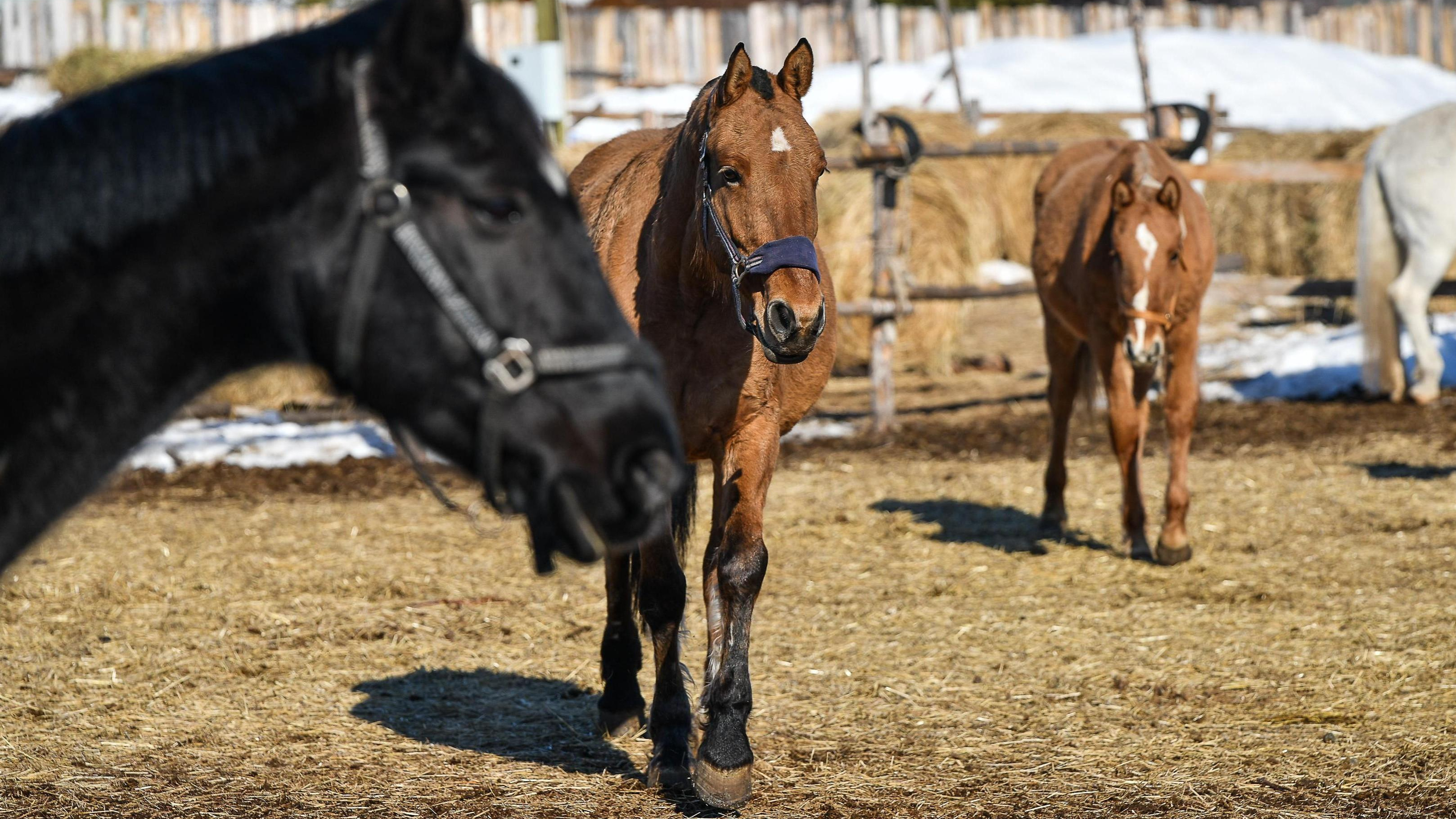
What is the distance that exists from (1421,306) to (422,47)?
9504mm

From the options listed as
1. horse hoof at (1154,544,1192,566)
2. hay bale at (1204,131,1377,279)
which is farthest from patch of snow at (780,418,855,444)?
hay bale at (1204,131,1377,279)

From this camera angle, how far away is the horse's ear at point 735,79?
10.0 feet

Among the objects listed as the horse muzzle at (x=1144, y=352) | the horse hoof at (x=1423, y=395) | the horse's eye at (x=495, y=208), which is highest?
the horse's eye at (x=495, y=208)

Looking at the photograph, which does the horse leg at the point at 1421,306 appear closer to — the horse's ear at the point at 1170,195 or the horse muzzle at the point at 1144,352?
the horse's ear at the point at 1170,195

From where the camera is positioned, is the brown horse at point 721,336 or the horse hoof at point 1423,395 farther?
the horse hoof at point 1423,395

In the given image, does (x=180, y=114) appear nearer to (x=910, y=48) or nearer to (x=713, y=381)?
(x=713, y=381)

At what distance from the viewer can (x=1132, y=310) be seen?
5332 mm

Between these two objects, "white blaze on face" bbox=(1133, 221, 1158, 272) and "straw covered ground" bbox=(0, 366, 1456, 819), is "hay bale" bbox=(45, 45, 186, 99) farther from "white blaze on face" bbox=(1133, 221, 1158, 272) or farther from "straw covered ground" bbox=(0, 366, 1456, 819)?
"white blaze on face" bbox=(1133, 221, 1158, 272)

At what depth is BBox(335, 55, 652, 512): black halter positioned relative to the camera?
56.4 inches

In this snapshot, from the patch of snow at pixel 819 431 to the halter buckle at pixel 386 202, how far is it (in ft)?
24.7

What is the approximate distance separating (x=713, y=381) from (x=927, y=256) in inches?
322

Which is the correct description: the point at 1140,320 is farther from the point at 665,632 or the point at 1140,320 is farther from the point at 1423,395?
the point at 1423,395

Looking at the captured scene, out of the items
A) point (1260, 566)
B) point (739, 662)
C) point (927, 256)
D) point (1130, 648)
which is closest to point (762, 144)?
point (739, 662)

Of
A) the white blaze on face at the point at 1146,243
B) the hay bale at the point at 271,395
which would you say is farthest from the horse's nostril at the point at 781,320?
the hay bale at the point at 271,395
